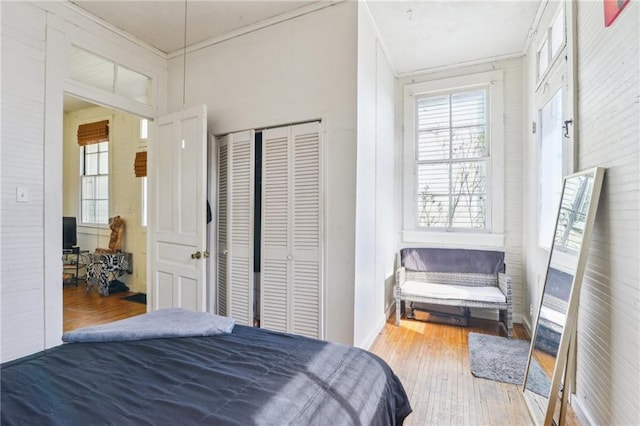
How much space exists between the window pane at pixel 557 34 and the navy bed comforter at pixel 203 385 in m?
2.72

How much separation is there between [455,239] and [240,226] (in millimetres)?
2608

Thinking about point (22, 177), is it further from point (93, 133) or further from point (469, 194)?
point (469, 194)

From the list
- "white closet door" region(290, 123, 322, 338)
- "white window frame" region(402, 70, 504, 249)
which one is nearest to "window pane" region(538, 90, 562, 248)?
"white window frame" region(402, 70, 504, 249)

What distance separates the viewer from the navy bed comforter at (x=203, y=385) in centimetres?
88

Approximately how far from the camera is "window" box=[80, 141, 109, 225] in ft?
17.5

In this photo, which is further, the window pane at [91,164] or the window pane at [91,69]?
the window pane at [91,164]

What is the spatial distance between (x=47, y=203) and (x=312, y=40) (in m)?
2.52

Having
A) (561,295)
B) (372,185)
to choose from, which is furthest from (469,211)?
(561,295)

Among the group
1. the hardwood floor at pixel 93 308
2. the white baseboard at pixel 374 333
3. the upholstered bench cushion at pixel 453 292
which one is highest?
the upholstered bench cushion at pixel 453 292

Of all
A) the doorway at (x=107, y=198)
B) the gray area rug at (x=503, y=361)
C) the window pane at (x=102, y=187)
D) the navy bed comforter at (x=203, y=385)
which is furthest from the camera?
the window pane at (x=102, y=187)

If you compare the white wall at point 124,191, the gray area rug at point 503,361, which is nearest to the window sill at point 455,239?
the gray area rug at point 503,361

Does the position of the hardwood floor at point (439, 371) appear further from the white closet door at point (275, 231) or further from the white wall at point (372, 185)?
the white closet door at point (275, 231)

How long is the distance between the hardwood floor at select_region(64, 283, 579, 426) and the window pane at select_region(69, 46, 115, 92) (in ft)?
8.51

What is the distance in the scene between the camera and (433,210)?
3.92 metres
